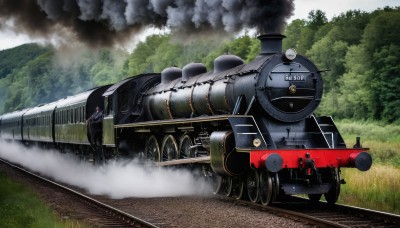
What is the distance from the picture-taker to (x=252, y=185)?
39.6ft

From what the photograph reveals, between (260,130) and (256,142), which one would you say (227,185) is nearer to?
(260,130)

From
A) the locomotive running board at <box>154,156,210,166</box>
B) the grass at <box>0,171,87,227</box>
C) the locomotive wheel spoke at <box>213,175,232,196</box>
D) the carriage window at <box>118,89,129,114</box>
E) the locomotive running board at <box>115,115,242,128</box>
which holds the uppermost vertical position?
the carriage window at <box>118,89,129,114</box>

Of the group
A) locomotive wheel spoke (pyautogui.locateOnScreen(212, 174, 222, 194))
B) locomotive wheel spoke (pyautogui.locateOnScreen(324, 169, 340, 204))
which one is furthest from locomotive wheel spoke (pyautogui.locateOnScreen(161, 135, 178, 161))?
locomotive wheel spoke (pyautogui.locateOnScreen(324, 169, 340, 204))

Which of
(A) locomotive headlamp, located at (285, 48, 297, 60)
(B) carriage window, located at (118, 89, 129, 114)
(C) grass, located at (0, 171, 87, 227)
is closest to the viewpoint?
(C) grass, located at (0, 171, 87, 227)

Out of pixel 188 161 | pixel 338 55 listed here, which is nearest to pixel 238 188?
pixel 188 161

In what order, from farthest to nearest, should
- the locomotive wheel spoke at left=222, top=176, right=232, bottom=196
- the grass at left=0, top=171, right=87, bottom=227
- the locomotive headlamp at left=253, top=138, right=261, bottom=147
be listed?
the locomotive wheel spoke at left=222, top=176, right=232, bottom=196 < the locomotive headlamp at left=253, top=138, right=261, bottom=147 < the grass at left=0, top=171, right=87, bottom=227

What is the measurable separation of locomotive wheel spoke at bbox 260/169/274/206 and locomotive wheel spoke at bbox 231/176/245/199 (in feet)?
3.21

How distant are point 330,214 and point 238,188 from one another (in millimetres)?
2929

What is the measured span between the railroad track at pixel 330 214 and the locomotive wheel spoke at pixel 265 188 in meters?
0.17

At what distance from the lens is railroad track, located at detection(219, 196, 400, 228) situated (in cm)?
941

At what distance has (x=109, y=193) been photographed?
1512 cm

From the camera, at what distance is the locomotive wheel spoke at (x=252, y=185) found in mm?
11758

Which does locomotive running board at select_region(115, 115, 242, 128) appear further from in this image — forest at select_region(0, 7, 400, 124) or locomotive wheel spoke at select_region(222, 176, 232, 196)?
forest at select_region(0, 7, 400, 124)

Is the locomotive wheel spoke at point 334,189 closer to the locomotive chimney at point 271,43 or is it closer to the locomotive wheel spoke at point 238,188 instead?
the locomotive wheel spoke at point 238,188
